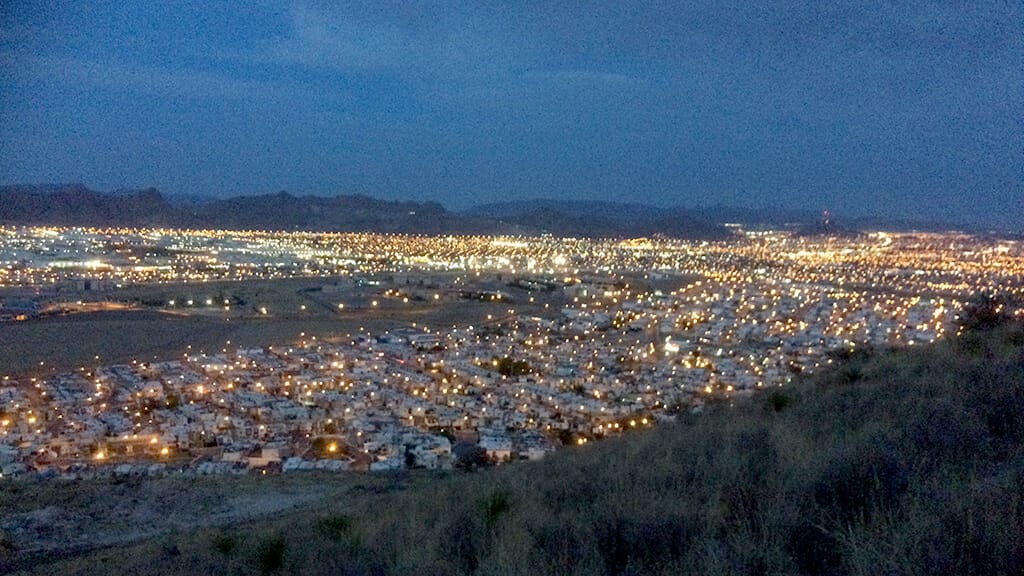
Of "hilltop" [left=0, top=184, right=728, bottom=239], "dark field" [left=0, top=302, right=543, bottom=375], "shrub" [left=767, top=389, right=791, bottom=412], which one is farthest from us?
"hilltop" [left=0, top=184, right=728, bottom=239]

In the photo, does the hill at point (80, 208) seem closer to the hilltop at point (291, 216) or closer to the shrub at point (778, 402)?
the hilltop at point (291, 216)

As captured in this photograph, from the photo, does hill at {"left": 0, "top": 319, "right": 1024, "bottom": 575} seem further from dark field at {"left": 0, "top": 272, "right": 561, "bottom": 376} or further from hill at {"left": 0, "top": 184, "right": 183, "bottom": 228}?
hill at {"left": 0, "top": 184, "right": 183, "bottom": 228}

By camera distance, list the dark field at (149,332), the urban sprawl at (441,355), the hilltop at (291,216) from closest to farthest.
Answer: the urban sprawl at (441,355), the dark field at (149,332), the hilltop at (291,216)

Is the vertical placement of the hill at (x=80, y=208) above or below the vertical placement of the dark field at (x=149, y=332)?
above

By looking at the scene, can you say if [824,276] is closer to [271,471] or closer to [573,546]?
[271,471]

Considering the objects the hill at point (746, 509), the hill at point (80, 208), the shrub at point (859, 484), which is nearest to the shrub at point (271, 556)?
the hill at point (746, 509)

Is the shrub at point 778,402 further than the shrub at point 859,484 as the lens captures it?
Yes

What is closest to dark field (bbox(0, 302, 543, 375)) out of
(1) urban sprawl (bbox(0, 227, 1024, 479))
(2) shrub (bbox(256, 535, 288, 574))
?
(1) urban sprawl (bbox(0, 227, 1024, 479))

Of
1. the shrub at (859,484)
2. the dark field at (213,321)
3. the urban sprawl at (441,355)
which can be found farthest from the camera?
the dark field at (213,321)

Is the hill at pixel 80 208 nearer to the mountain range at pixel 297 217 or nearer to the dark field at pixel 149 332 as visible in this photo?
the mountain range at pixel 297 217

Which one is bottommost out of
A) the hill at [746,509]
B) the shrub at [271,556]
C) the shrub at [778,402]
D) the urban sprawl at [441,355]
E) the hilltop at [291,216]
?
the urban sprawl at [441,355]
